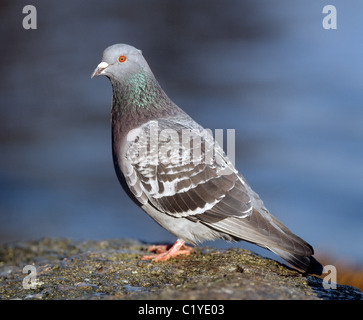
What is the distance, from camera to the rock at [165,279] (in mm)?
3686

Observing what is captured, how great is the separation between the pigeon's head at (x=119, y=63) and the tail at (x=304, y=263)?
304 centimetres


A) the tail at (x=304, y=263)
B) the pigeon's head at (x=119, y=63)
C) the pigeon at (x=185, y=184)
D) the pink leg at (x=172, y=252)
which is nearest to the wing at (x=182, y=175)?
the pigeon at (x=185, y=184)

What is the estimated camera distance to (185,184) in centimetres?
527

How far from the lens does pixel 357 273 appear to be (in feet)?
17.5

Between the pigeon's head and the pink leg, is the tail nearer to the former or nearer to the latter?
the pink leg

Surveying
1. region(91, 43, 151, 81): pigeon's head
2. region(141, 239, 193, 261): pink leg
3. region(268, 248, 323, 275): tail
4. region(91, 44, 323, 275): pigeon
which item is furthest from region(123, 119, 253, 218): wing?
region(91, 43, 151, 81): pigeon's head

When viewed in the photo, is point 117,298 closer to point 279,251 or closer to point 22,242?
point 279,251

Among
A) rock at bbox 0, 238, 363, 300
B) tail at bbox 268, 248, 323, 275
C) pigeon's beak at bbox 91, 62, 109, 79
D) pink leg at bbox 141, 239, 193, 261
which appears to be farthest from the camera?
pigeon's beak at bbox 91, 62, 109, 79

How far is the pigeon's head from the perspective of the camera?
5980 mm

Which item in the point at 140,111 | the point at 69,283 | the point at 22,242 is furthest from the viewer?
the point at 22,242

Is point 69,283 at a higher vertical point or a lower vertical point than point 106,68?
lower
